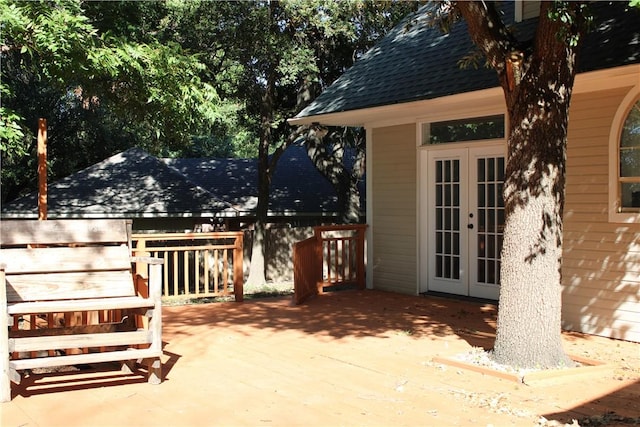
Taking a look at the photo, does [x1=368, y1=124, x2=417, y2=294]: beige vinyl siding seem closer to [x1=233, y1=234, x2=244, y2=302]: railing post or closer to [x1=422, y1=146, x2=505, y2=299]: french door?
[x1=422, y1=146, x2=505, y2=299]: french door

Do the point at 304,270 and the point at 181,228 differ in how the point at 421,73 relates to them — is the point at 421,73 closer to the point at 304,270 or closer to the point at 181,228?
the point at 304,270

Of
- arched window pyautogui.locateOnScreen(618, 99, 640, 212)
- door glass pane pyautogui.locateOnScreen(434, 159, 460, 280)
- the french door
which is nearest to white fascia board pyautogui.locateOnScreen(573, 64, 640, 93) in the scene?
arched window pyautogui.locateOnScreen(618, 99, 640, 212)

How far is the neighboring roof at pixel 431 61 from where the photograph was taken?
6773 millimetres

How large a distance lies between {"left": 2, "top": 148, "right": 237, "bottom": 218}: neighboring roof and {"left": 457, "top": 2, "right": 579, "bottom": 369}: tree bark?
1252 cm

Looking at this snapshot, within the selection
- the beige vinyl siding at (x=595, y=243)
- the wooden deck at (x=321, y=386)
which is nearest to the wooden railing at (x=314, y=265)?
the wooden deck at (x=321, y=386)

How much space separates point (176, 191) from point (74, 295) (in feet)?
43.7

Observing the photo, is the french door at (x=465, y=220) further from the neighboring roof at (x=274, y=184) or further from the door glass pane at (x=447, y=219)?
the neighboring roof at (x=274, y=184)

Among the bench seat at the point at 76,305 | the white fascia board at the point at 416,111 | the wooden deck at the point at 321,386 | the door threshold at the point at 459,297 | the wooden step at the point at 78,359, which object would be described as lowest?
the wooden deck at the point at 321,386

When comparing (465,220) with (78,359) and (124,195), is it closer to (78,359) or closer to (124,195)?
(78,359)

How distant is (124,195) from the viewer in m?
17.6

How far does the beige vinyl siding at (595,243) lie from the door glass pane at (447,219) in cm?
217

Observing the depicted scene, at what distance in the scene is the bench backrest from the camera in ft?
16.7

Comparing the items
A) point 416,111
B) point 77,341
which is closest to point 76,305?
point 77,341

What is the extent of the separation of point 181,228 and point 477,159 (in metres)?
10.7
